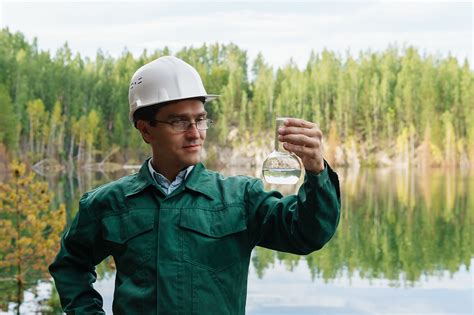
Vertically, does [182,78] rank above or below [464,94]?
below

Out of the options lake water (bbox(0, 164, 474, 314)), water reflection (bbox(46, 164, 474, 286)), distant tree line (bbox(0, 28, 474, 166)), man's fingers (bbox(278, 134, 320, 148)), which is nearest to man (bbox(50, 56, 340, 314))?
man's fingers (bbox(278, 134, 320, 148))

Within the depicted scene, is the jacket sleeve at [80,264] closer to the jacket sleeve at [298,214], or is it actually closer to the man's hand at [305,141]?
the jacket sleeve at [298,214]

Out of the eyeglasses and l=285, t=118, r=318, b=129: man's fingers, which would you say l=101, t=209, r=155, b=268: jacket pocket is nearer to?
the eyeglasses

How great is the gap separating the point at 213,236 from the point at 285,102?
6439 centimetres

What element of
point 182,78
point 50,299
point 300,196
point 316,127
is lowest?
point 50,299

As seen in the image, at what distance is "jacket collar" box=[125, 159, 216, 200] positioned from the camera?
2023mm

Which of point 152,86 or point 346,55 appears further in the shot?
point 346,55

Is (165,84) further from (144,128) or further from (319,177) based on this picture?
(319,177)

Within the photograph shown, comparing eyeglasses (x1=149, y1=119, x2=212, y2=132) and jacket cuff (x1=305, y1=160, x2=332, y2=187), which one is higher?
eyeglasses (x1=149, y1=119, x2=212, y2=132)

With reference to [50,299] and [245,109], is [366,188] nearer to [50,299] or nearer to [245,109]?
[245,109]

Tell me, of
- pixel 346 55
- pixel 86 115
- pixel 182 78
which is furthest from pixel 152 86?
pixel 346 55

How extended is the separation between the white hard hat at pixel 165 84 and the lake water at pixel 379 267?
30.7 ft

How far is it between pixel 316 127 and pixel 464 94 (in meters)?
69.2

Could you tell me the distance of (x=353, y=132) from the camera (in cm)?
6688
